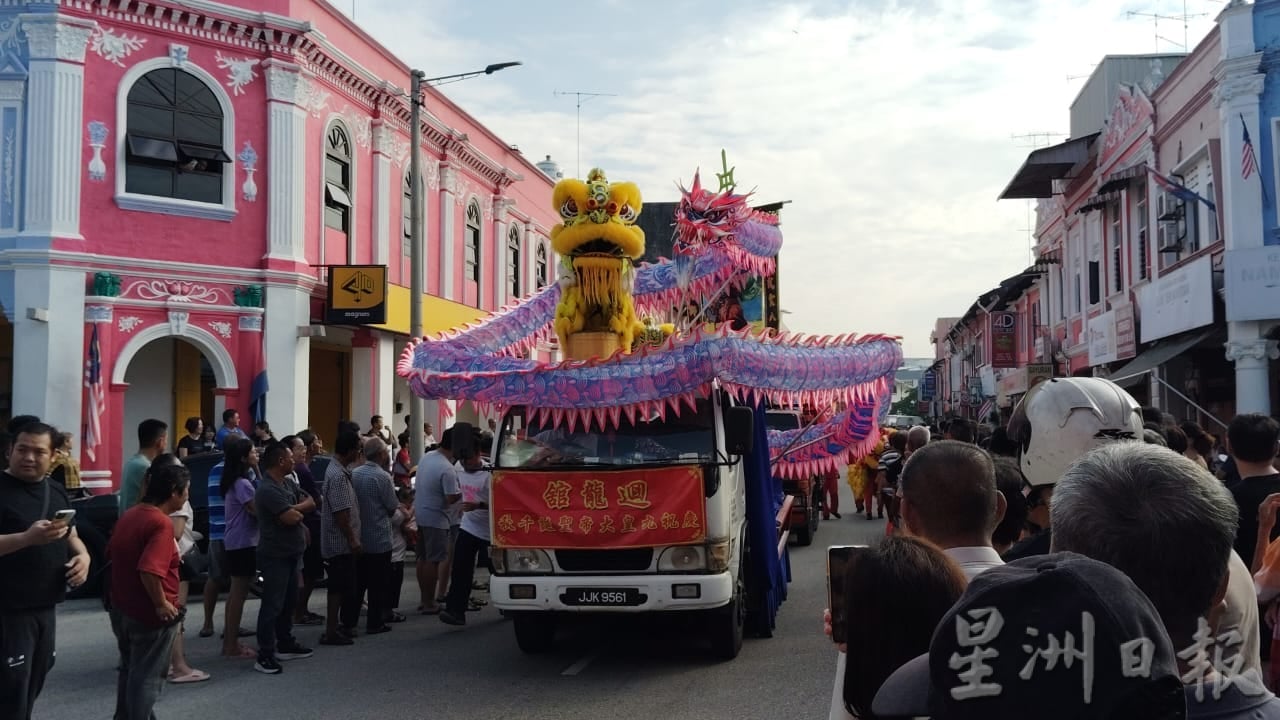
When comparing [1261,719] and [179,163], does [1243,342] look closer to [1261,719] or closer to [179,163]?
[1261,719]

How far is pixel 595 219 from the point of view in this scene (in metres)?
9.51

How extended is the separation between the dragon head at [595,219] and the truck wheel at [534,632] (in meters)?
3.42

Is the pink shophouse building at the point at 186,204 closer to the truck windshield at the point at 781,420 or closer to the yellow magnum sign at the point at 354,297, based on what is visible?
the yellow magnum sign at the point at 354,297

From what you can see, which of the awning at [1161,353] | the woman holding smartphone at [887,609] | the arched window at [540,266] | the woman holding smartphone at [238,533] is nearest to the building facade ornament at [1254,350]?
the awning at [1161,353]

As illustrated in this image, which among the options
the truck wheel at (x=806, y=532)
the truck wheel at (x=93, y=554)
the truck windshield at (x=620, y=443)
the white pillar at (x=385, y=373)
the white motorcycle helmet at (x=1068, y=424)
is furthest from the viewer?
the white pillar at (x=385, y=373)

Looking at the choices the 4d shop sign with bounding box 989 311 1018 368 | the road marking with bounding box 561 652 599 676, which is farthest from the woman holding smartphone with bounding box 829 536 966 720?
the 4d shop sign with bounding box 989 311 1018 368

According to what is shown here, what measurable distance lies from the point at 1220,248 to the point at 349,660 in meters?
16.1

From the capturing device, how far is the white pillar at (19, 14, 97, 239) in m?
16.4

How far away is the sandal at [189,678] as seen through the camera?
7512mm

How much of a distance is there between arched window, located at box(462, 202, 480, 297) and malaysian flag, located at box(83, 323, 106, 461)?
10.9 meters

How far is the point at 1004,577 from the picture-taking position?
4.99 ft

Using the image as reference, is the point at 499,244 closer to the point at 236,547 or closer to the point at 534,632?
the point at 236,547

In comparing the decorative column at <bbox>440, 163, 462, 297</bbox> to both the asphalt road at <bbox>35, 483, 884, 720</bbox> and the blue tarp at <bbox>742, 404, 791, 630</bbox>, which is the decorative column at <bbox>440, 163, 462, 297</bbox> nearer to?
the asphalt road at <bbox>35, 483, 884, 720</bbox>

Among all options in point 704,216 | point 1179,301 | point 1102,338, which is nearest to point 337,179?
point 704,216
